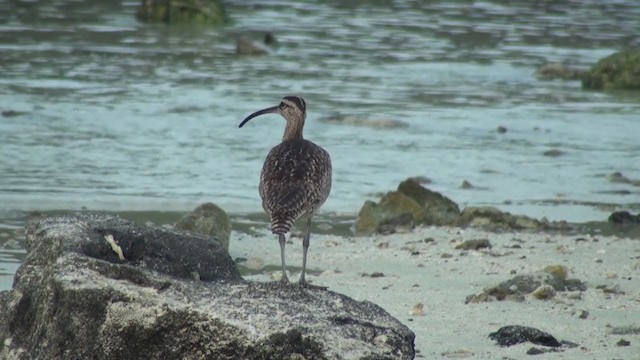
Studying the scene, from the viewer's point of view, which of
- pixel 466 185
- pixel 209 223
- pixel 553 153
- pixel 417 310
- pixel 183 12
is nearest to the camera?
pixel 417 310

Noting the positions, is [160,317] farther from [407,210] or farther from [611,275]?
[407,210]

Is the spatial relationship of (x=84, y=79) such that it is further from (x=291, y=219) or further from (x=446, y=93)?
(x=291, y=219)

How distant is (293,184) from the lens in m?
6.88

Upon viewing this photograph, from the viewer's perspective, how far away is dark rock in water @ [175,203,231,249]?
9227mm

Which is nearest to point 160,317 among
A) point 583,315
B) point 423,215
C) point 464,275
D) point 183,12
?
point 583,315

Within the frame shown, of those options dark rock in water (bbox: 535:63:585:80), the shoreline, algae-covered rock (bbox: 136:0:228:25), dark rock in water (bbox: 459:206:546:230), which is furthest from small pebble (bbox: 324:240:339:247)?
algae-covered rock (bbox: 136:0:228:25)

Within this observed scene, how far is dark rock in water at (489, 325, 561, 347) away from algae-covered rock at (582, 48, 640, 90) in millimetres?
12808

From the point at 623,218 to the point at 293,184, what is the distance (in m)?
4.29

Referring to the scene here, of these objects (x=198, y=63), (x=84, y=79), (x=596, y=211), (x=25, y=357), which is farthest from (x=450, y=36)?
(x=25, y=357)

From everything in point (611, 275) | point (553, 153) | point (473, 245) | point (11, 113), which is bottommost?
point (11, 113)

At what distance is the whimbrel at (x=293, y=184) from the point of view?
6641mm

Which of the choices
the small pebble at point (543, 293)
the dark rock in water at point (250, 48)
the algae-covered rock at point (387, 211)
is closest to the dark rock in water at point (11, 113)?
the algae-covered rock at point (387, 211)

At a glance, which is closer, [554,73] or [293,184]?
[293,184]

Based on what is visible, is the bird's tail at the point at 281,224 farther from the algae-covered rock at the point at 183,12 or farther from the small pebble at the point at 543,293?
the algae-covered rock at the point at 183,12
